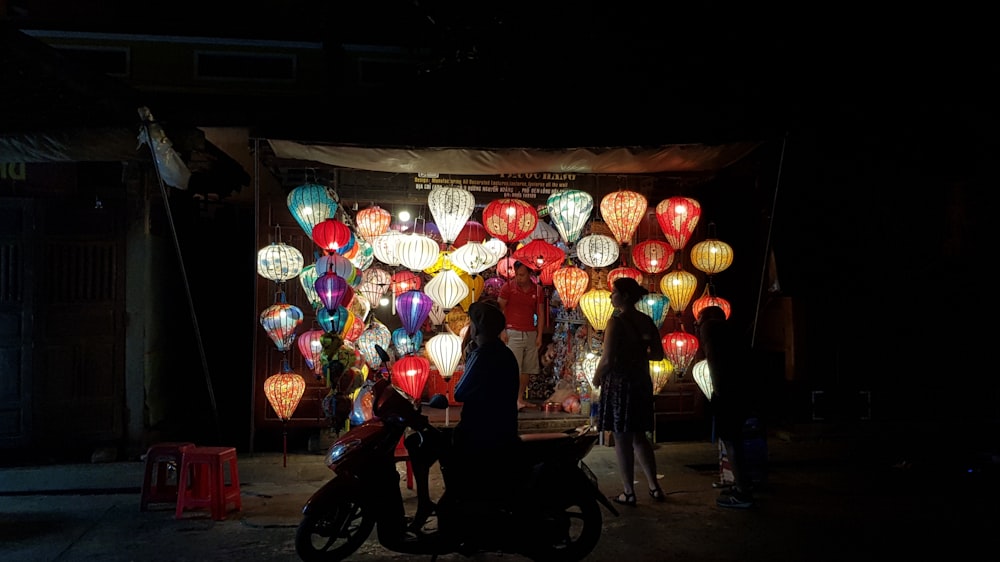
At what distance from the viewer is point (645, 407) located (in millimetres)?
6574

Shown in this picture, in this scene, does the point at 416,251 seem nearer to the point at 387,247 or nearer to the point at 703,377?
the point at 387,247

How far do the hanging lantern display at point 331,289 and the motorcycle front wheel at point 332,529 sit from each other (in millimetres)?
3179

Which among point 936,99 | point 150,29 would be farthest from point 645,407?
point 150,29

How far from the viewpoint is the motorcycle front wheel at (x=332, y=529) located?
4.77 metres

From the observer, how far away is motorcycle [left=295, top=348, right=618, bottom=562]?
481 cm

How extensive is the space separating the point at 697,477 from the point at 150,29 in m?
12.4

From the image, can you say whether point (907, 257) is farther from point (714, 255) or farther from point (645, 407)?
point (645, 407)

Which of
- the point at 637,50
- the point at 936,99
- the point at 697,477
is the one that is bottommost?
the point at 697,477

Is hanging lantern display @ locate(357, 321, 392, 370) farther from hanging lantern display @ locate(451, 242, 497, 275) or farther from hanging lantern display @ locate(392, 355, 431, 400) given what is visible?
hanging lantern display @ locate(451, 242, 497, 275)

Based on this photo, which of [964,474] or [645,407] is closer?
[645,407]

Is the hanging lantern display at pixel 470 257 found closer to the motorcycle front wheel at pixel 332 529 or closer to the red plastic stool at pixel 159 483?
the red plastic stool at pixel 159 483

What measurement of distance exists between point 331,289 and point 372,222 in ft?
4.98

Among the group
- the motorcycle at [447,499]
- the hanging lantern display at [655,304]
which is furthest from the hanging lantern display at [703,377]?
the motorcycle at [447,499]

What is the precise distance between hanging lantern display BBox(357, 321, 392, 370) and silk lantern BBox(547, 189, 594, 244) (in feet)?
9.22
